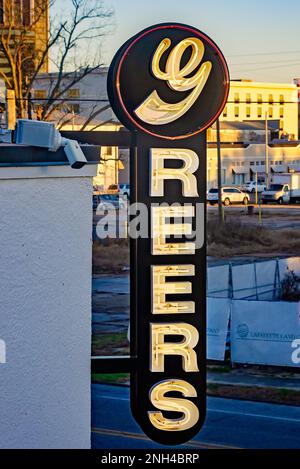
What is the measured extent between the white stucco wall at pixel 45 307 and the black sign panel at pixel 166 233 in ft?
2.89

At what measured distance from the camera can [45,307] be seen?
23.3 feet

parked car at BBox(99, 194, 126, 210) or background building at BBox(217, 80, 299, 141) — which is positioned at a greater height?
background building at BBox(217, 80, 299, 141)

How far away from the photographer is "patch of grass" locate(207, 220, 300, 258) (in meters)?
49.2

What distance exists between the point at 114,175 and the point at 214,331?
209ft

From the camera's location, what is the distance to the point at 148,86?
849cm

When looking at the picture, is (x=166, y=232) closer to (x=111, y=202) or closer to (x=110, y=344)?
(x=110, y=344)

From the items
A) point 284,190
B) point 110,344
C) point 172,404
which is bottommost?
point 110,344

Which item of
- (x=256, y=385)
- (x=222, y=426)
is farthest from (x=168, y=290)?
(x=256, y=385)

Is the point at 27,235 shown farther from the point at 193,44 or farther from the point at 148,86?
the point at 193,44

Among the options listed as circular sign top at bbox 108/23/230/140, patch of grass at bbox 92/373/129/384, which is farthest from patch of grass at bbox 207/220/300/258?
circular sign top at bbox 108/23/230/140

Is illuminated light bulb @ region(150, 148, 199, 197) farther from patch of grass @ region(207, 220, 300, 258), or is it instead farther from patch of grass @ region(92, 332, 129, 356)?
patch of grass @ region(207, 220, 300, 258)

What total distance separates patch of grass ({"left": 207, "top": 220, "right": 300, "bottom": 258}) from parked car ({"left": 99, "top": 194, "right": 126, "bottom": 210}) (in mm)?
6739

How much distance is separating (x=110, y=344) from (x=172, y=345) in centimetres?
1689

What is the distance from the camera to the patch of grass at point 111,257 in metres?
42.0
